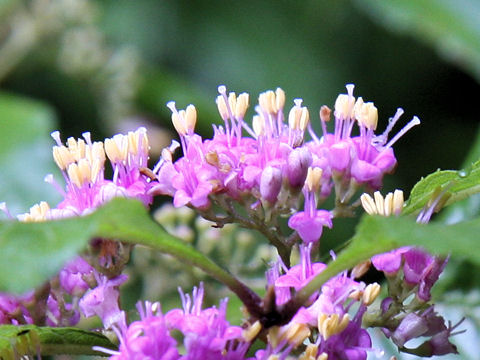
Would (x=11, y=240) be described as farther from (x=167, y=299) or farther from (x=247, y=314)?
(x=167, y=299)

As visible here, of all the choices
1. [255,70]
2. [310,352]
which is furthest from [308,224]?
[255,70]

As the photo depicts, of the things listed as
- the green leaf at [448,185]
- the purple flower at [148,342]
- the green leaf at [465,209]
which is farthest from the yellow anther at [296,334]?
the green leaf at [465,209]

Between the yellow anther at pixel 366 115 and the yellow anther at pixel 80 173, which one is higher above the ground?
the yellow anther at pixel 366 115

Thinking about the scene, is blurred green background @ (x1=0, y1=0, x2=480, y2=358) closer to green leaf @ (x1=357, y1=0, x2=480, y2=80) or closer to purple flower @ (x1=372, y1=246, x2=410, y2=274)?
green leaf @ (x1=357, y1=0, x2=480, y2=80)

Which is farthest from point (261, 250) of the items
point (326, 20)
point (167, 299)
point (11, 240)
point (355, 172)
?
point (326, 20)

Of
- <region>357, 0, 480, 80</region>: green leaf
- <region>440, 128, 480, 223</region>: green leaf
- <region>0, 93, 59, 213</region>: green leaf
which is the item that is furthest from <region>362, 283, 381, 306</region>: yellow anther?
<region>357, 0, 480, 80</region>: green leaf

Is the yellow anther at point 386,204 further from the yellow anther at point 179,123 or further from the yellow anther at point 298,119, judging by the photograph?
the yellow anther at point 179,123

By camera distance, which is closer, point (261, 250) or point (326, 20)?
point (261, 250)
